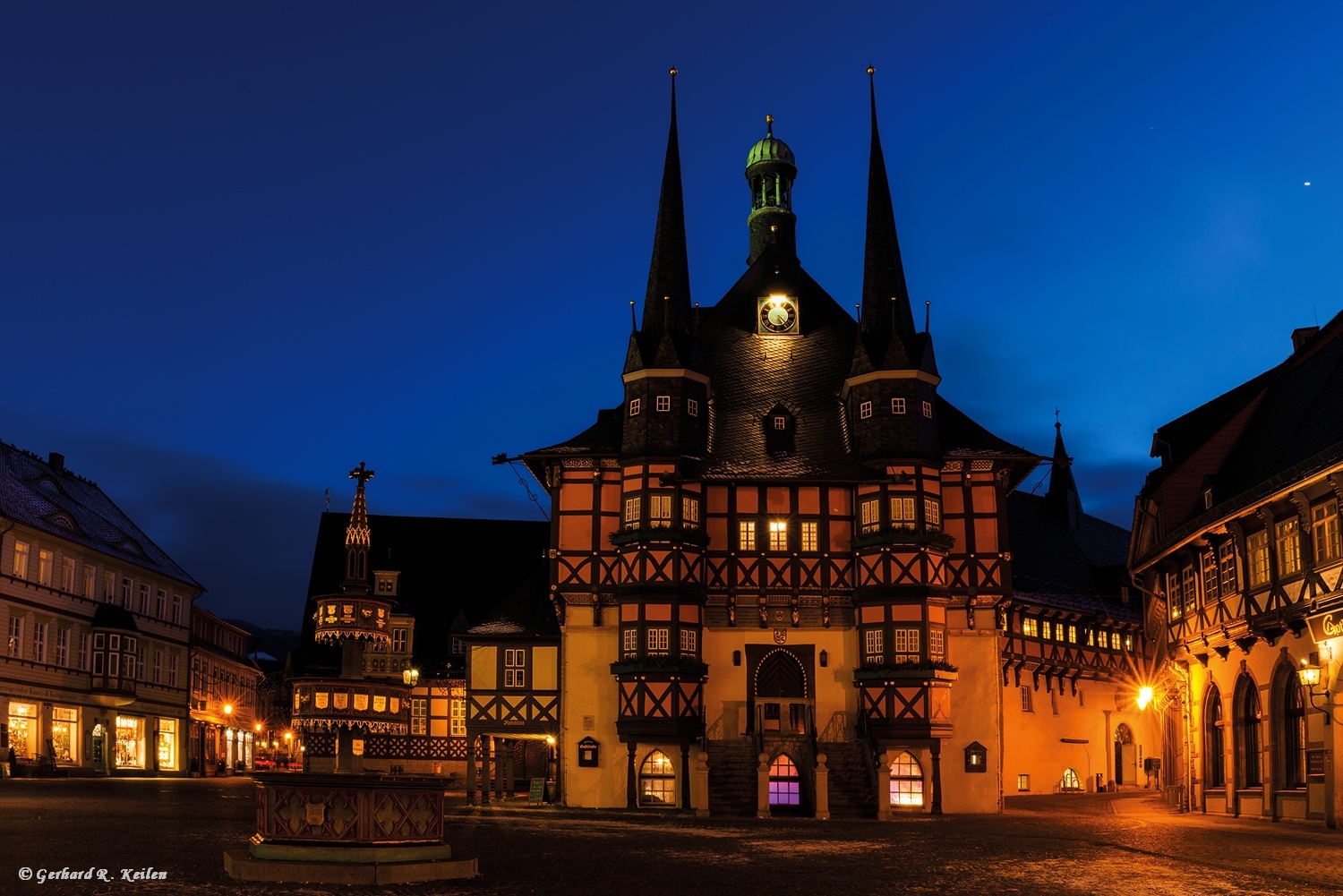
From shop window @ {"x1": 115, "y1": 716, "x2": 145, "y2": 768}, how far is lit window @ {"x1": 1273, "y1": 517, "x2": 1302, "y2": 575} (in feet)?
168

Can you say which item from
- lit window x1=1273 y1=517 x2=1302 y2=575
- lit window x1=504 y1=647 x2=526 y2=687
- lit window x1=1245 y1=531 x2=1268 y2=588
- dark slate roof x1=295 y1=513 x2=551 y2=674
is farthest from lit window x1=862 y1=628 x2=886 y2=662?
dark slate roof x1=295 y1=513 x2=551 y2=674

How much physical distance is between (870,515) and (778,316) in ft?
33.4

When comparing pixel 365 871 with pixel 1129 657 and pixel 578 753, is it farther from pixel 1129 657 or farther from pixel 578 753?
pixel 1129 657

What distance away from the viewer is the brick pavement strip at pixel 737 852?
18.4 metres

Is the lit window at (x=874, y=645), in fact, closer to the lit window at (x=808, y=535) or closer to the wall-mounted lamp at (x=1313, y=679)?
the lit window at (x=808, y=535)

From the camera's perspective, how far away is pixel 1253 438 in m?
39.5

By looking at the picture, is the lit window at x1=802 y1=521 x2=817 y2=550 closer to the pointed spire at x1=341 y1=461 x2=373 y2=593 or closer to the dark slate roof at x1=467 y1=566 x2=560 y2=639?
the dark slate roof at x1=467 y1=566 x2=560 y2=639

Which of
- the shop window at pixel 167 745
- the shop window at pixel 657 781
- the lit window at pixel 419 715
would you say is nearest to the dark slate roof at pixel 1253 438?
the shop window at pixel 657 781

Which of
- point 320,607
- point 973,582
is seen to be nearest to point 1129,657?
point 973,582

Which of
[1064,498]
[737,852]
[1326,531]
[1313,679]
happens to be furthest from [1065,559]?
[737,852]

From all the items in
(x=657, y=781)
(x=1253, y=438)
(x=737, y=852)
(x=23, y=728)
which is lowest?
(x=657, y=781)

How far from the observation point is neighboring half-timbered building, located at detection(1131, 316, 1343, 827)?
30.7m

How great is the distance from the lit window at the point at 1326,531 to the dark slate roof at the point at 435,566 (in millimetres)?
48246

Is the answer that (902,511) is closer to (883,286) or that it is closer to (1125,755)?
(883,286)
